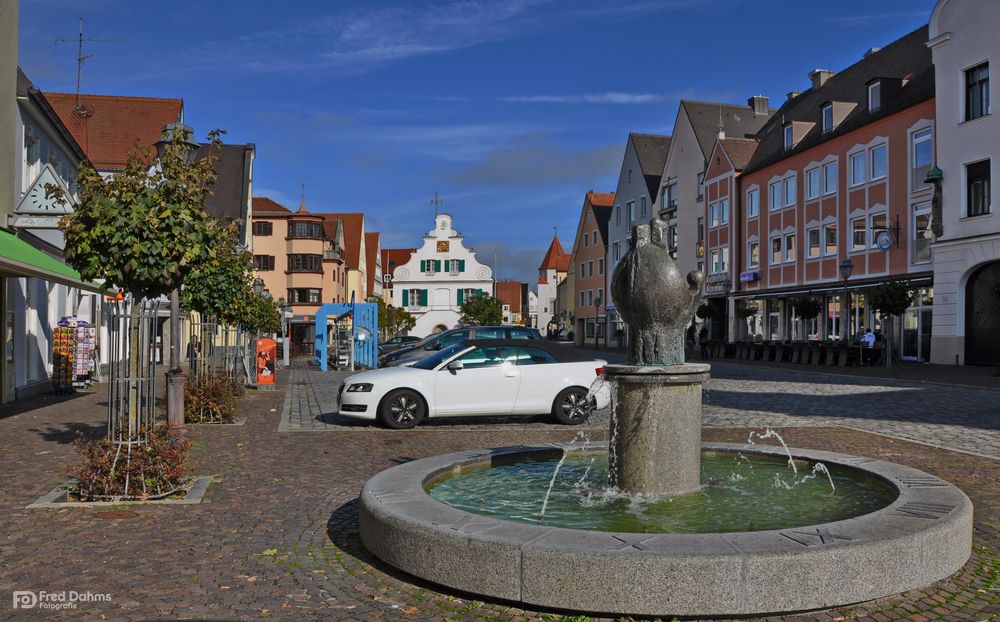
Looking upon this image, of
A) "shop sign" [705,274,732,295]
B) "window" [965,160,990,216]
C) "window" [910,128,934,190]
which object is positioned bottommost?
"shop sign" [705,274,732,295]

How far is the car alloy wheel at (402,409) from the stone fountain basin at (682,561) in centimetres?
820

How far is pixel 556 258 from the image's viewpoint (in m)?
141

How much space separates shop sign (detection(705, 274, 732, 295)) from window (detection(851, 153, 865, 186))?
12993 millimetres

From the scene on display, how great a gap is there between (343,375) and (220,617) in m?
27.3

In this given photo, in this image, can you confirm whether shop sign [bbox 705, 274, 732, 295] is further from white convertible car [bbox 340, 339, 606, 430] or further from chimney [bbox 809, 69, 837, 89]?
white convertible car [bbox 340, 339, 606, 430]

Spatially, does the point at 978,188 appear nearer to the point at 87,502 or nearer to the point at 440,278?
the point at 87,502

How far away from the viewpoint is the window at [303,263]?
68125 millimetres

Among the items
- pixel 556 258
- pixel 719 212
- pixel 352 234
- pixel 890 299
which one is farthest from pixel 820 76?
pixel 556 258

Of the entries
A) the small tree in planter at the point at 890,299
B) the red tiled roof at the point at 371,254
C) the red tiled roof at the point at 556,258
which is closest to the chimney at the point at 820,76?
the small tree in planter at the point at 890,299

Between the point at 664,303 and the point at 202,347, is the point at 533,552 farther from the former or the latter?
the point at 202,347

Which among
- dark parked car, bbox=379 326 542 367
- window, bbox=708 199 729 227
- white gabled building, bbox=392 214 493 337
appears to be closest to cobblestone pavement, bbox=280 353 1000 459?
dark parked car, bbox=379 326 542 367

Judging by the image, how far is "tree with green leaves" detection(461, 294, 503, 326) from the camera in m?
A: 78.2

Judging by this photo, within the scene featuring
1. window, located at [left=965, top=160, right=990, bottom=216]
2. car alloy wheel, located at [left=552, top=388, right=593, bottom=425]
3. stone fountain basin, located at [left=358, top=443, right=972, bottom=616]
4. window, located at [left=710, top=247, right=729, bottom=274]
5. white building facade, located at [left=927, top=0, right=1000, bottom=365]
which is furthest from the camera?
window, located at [left=710, top=247, right=729, bottom=274]

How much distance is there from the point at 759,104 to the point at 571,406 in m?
52.2
